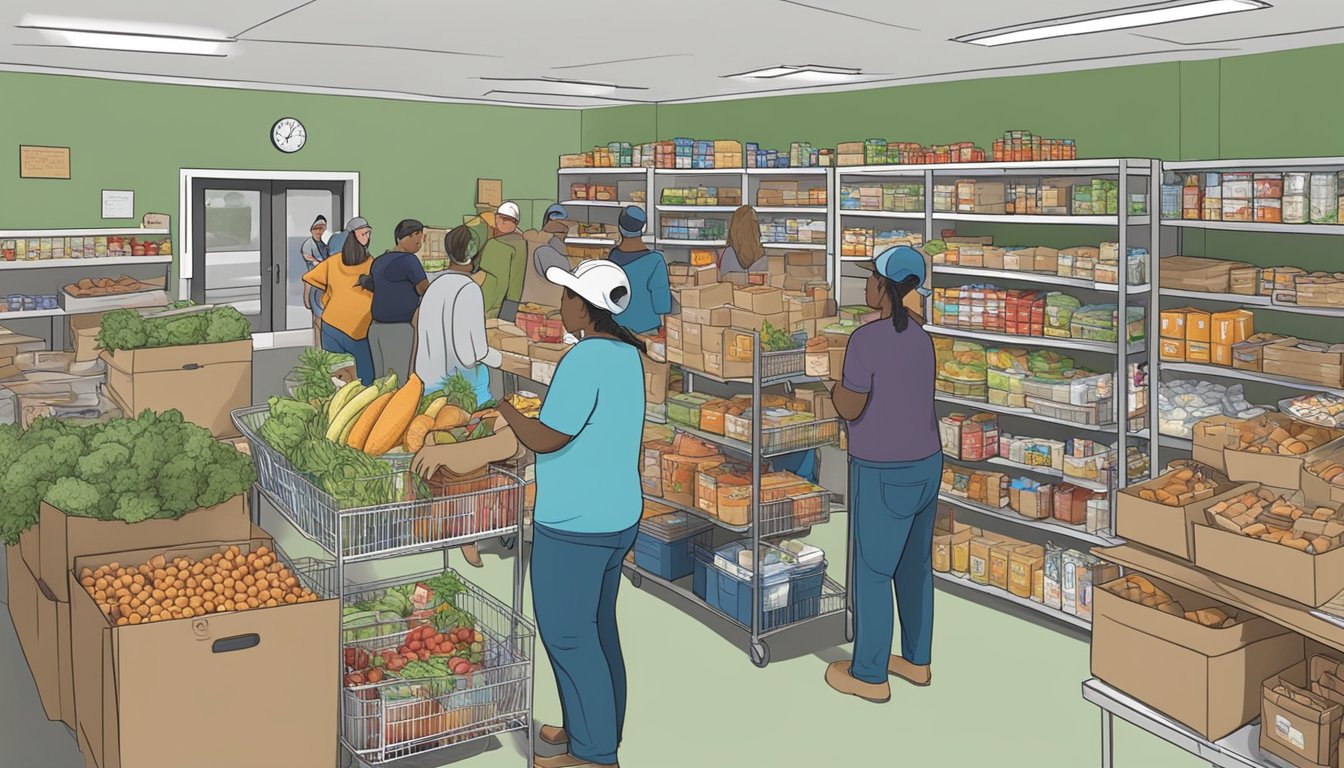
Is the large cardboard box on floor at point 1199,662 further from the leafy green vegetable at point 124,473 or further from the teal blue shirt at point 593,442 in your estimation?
the leafy green vegetable at point 124,473

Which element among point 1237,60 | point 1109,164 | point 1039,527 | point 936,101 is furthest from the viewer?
point 936,101

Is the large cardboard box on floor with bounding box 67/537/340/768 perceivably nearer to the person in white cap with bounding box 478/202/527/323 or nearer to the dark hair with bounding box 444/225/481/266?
the dark hair with bounding box 444/225/481/266

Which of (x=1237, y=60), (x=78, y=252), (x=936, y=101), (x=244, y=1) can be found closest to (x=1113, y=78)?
(x=1237, y=60)

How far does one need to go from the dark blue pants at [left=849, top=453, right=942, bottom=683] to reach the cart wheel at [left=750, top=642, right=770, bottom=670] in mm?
449

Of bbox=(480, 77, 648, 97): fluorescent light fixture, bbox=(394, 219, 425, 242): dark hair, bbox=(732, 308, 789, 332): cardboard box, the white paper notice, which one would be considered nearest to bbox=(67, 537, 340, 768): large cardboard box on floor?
bbox=(732, 308, 789, 332): cardboard box

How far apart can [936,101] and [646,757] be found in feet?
20.0

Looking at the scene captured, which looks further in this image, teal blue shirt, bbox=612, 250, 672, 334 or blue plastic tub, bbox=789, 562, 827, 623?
teal blue shirt, bbox=612, 250, 672, 334

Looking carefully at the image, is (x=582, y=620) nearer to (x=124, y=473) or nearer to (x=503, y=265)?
(x=124, y=473)

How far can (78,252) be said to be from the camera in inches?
397

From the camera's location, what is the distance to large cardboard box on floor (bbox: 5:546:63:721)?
3.58m

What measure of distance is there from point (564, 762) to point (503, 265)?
5.61 meters

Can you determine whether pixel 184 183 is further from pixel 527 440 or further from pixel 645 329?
pixel 527 440

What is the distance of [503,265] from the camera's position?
9.10 m

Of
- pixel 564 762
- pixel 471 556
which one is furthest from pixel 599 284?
pixel 471 556
